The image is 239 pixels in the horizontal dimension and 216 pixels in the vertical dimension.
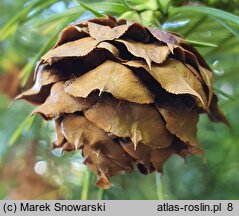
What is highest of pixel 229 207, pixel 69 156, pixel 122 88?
pixel 122 88

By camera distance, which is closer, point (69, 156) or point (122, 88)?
point (122, 88)

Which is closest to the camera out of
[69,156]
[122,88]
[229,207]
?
[122,88]

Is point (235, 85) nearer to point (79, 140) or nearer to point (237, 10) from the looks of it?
point (237, 10)

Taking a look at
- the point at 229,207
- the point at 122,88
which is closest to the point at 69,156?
the point at 229,207

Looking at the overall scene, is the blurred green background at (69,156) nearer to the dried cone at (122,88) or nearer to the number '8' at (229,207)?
the number '8' at (229,207)

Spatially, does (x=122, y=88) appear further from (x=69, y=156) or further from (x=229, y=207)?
(x=69, y=156)

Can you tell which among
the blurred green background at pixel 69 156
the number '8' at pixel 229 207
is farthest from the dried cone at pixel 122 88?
the blurred green background at pixel 69 156

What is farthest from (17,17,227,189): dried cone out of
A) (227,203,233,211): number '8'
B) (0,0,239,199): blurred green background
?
(0,0,239,199): blurred green background

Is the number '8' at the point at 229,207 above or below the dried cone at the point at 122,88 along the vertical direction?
below

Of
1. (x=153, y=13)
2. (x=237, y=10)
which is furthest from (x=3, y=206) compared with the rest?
(x=237, y=10)
